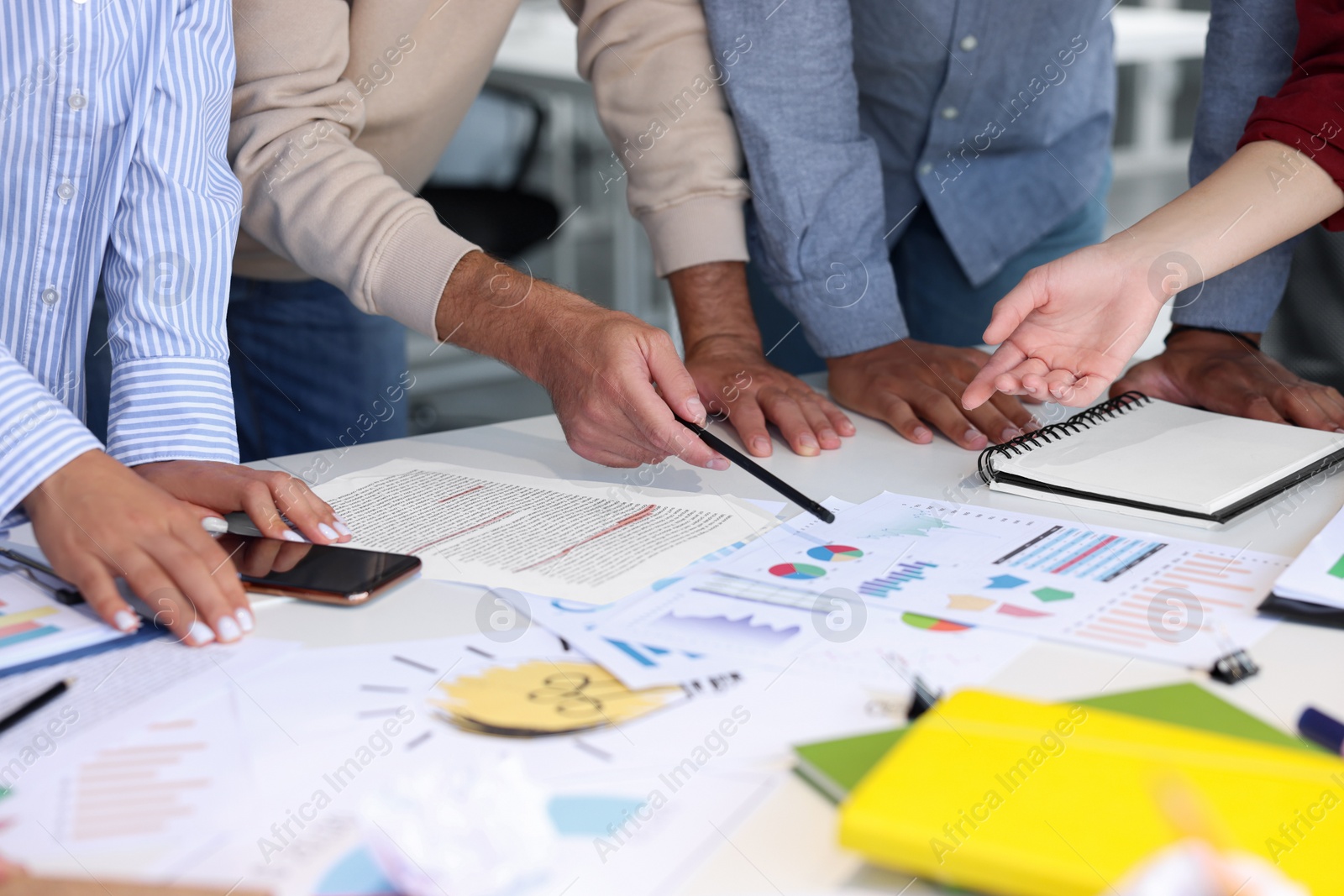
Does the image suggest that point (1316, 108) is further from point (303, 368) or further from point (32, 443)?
point (303, 368)

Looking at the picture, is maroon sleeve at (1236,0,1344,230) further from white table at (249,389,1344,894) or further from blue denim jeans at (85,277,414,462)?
blue denim jeans at (85,277,414,462)

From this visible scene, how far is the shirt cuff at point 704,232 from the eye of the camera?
133cm

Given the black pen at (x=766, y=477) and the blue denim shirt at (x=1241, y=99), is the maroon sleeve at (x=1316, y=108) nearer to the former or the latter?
the blue denim shirt at (x=1241, y=99)

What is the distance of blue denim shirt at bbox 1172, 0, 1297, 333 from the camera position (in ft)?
3.93

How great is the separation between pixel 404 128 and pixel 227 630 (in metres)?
0.87

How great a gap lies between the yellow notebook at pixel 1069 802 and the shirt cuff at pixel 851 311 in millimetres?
804

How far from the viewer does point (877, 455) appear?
107 centimetres

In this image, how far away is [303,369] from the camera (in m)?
1.55

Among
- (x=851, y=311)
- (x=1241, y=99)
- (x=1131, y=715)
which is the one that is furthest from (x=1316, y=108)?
(x=1131, y=715)

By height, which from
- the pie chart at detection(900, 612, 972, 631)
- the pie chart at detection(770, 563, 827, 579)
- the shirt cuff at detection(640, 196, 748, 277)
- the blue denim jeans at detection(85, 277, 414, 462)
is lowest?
the blue denim jeans at detection(85, 277, 414, 462)

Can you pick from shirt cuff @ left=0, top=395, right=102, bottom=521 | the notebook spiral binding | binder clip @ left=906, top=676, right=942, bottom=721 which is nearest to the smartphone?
shirt cuff @ left=0, top=395, right=102, bottom=521

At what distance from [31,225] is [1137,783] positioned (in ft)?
3.05

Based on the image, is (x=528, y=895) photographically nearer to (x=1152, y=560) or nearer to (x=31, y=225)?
(x=1152, y=560)

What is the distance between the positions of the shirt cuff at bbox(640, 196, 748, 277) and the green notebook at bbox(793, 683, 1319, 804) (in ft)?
2.74
